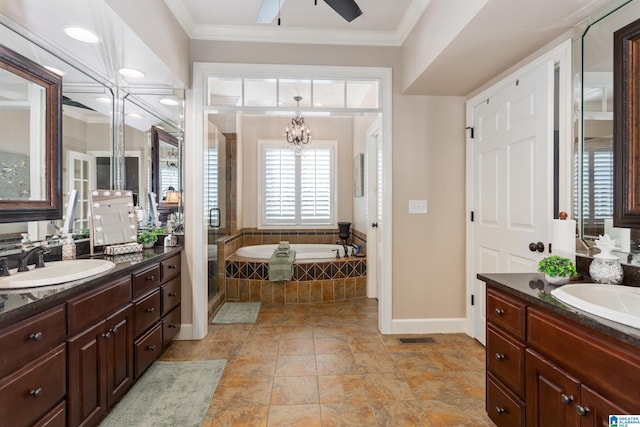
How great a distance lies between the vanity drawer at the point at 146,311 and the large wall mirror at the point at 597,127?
282cm

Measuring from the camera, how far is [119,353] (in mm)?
1927

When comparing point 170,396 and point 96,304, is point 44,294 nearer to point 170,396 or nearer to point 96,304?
point 96,304

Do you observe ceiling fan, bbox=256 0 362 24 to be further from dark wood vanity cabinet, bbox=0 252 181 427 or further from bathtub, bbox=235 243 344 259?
bathtub, bbox=235 243 344 259

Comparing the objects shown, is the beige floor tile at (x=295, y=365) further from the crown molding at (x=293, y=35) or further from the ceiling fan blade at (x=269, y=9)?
the crown molding at (x=293, y=35)

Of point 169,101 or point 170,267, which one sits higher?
point 169,101

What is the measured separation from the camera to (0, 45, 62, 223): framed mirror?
173 centimetres

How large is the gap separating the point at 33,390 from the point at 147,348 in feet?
3.30

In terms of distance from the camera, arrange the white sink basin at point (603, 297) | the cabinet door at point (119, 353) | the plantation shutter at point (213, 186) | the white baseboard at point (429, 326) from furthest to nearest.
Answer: the plantation shutter at point (213, 186) < the white baseboard at point (429, 326) < the cabinet door at point (119, 353) < the white sink basin at point (603, 297)

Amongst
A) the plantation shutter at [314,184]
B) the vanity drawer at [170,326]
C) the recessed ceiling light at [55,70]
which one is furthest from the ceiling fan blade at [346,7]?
the plantation shutter at [314,184]

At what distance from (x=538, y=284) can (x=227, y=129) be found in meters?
4.29

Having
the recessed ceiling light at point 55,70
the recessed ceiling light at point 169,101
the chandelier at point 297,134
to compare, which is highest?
the chandelier at point 297,134

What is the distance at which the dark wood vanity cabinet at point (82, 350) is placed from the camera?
1.23 m

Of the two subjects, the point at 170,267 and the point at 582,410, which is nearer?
the point at 582,410

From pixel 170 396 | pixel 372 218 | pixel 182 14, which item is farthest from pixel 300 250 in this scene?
A: pixel 182 14
